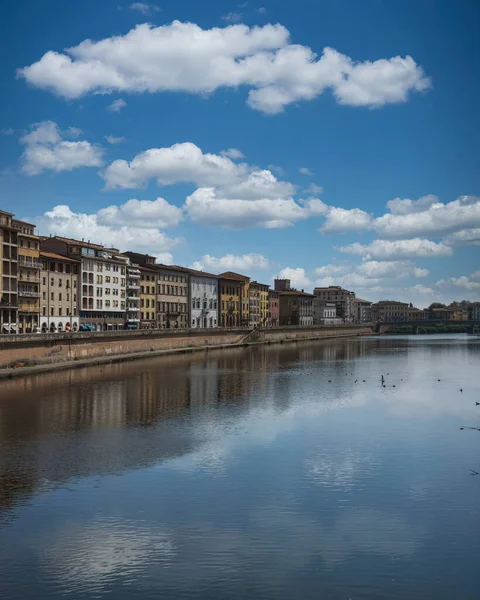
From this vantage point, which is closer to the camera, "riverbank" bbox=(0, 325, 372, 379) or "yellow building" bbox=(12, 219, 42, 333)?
"riverbank" bbox=(0, 325, 372, 379)

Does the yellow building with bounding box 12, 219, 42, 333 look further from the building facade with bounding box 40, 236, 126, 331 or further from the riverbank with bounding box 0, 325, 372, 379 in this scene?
the riverbank with bounding box 0, 325, 372, 379

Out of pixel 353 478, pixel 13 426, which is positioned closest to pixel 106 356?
pixel 13 426

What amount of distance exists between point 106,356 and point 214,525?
230 feet

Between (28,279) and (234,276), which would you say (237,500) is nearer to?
(28,279)

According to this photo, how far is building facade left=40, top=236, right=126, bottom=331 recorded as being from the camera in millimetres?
113000

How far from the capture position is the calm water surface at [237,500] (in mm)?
17906

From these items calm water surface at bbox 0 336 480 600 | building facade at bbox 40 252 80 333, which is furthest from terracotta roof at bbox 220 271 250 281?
calm water surface at bbox 0 336 480 600

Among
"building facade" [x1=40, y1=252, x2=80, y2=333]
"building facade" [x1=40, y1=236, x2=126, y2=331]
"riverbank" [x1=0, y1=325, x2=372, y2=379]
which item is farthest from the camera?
"building facade" [x1=40, y1=236, x2=126, y2=331]

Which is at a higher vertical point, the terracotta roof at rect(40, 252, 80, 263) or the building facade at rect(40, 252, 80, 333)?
the terracotta roof at rect(40, 252, 80, 263)

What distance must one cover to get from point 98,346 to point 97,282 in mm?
30980

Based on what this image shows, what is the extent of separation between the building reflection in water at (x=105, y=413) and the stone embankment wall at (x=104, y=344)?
12.1 ft

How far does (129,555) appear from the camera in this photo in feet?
63.6

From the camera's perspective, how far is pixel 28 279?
9769 centimetres

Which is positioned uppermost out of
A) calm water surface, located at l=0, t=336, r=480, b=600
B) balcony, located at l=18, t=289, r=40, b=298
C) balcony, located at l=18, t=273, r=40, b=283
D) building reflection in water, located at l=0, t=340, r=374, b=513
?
balcony, located at l=18, t=273, r=40, b=283
